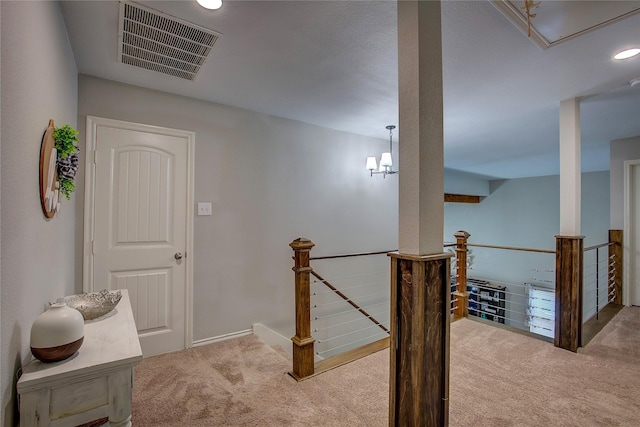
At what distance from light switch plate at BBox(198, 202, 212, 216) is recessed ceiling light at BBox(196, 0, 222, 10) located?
169 cm

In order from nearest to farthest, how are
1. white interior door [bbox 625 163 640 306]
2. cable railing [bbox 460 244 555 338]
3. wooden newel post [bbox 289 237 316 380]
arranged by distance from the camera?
wooden newel post [bbox 289 237 316 380]
white interior door [bbox 625 163 640 306]
cable railing [bbox 460 244 555 338]

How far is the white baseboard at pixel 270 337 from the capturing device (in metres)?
3.11

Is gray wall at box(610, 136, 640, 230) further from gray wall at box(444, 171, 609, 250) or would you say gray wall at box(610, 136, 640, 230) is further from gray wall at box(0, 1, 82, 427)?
gray wall at box(0, 1, 82, 427)

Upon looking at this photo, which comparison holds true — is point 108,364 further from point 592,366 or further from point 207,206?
point 592,366

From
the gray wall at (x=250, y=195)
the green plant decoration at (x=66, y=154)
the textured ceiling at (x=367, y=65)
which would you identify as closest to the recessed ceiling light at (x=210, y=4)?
the textured ceiling at (x=367, y=65)

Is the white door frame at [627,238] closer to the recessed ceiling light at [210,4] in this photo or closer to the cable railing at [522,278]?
the cable railing at [522,278]

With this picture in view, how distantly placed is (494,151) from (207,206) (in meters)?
4.43

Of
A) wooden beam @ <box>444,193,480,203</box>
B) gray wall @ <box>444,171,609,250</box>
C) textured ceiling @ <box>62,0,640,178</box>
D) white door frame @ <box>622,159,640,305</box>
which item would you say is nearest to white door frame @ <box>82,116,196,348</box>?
textured ceiling @ <box>62,0,640,178</box>

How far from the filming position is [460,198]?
7.46m

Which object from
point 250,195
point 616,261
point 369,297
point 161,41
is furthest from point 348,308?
point 616,261

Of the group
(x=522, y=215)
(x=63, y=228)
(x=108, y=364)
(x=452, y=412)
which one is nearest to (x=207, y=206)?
(x=63, y=228)

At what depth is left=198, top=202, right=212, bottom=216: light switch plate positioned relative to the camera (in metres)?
2.83

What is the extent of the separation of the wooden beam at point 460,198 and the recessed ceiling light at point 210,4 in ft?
20.6

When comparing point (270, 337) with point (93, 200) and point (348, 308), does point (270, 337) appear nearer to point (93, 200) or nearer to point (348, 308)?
point (348, 308)
